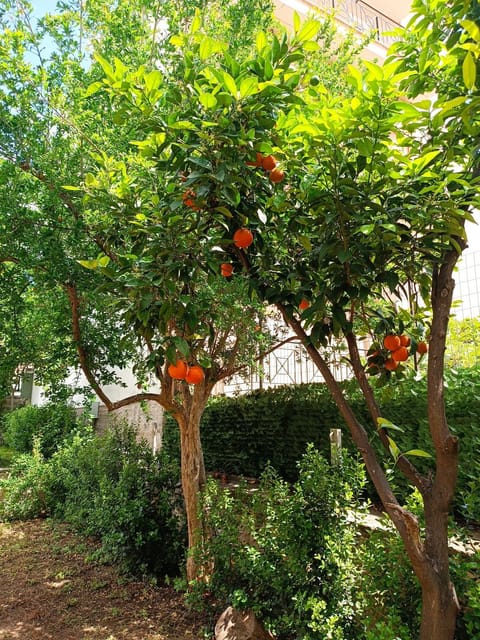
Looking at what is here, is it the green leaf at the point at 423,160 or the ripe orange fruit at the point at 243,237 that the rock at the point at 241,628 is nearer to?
the ripe orange fruit at the point at 243,237

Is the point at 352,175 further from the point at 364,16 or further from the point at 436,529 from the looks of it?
the point at 364,16

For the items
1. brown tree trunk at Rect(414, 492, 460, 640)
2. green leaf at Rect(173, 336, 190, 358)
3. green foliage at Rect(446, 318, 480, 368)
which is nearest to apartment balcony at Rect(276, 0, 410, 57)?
green foliage at Rect(446, 318, 480, 368)

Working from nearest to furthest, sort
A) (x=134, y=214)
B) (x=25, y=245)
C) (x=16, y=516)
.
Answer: (x=134, y=214) → (x=25, y=245) → (x=16, y=516)

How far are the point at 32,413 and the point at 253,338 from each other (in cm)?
1090

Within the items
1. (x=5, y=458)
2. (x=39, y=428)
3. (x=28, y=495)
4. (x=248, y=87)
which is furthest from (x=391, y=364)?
(x=5, y=458)

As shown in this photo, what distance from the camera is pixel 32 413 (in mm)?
12875

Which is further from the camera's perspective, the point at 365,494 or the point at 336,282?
the point at 365,494

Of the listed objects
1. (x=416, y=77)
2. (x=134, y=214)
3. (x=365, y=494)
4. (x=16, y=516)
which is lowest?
(x=16, y=516)

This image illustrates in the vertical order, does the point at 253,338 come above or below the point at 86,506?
above

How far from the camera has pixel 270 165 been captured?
6.51 ft

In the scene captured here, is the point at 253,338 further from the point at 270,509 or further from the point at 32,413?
the point at 32,413

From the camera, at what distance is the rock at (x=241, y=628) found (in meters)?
3.04

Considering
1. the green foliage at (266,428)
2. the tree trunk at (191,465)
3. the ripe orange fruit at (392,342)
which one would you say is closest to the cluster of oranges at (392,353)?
the ripe orange fruit at (392,342)

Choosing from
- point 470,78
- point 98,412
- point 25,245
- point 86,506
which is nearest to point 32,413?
point 98,412
